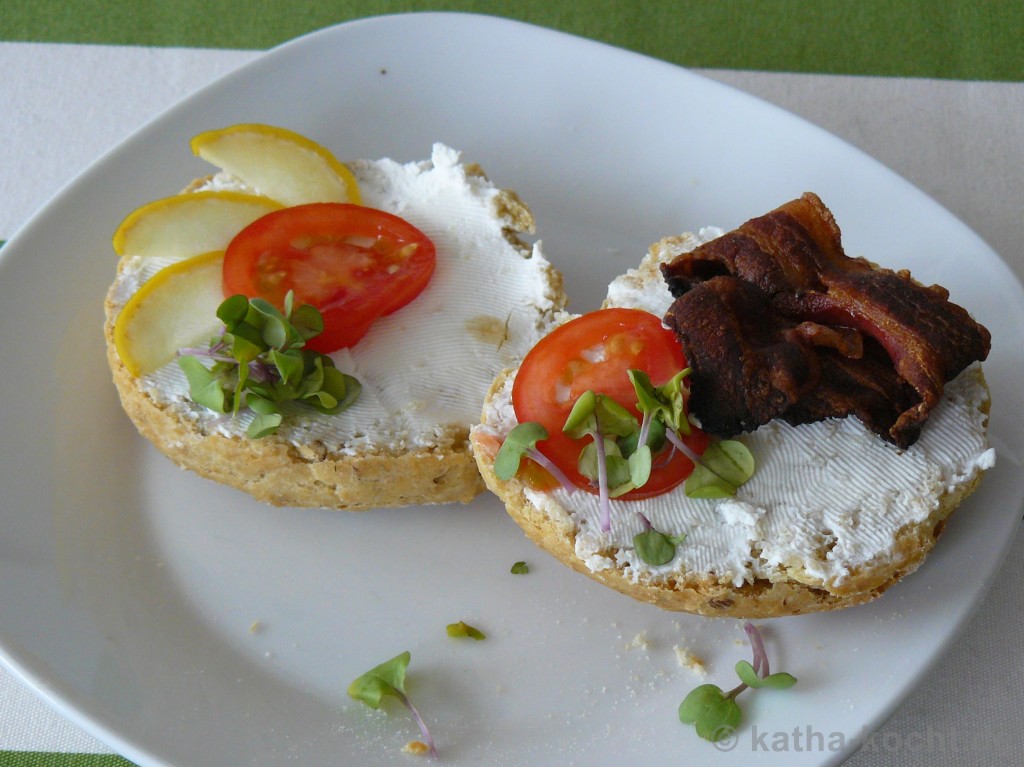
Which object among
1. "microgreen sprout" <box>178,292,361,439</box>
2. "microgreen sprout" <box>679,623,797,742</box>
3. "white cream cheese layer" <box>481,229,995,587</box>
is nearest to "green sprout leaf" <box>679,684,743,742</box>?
"microgreen sprout" <box>679,623,797,742</box>

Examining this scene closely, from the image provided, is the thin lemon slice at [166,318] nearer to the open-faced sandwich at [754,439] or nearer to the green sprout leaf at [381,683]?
the open-faced sandwich at [754,439]

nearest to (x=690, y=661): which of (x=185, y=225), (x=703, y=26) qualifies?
(x=185, y=225)

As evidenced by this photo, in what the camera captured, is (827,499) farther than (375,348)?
No

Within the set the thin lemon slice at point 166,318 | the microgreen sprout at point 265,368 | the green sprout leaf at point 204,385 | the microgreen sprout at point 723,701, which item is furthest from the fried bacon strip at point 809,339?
the thin lemon slice at point 166,318

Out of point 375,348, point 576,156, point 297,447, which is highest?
point 576,156

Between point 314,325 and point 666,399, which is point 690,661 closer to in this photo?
point 666,399

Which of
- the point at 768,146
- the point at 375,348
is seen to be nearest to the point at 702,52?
the point at 768,146

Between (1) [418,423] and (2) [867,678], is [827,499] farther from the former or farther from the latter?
(1) [418,423]

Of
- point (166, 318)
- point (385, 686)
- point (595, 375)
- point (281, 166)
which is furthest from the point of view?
point (281, 166)
